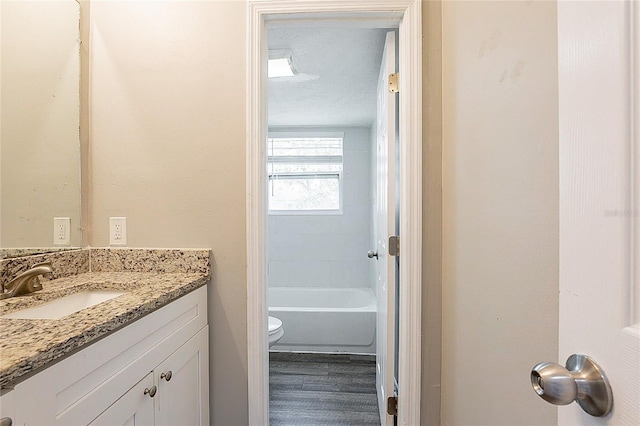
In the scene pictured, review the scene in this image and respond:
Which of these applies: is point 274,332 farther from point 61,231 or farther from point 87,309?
point 87,309

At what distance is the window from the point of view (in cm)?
392

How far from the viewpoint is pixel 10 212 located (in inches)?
47.8

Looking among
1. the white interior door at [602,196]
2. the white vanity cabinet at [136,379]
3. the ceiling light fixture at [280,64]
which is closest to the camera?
the white interior door at [602,196]

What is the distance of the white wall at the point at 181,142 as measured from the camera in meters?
1.51

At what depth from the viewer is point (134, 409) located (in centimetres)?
100

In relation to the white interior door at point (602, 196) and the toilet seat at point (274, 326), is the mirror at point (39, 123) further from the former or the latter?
the white interior door at point (602, 196)

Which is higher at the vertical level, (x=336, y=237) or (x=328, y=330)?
(x=336, y=237)

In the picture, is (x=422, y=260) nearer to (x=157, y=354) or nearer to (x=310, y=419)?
(x=157, y=354)

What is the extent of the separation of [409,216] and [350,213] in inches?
94.5

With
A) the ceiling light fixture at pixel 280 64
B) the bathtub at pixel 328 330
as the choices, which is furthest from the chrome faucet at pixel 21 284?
the bathtub at pixel 328 330

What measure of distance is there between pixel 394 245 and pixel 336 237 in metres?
2.29

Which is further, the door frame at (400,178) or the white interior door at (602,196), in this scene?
the door frame at (400,178)

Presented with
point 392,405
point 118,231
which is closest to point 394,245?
point 392,405

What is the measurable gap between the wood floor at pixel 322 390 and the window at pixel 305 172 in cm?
166
